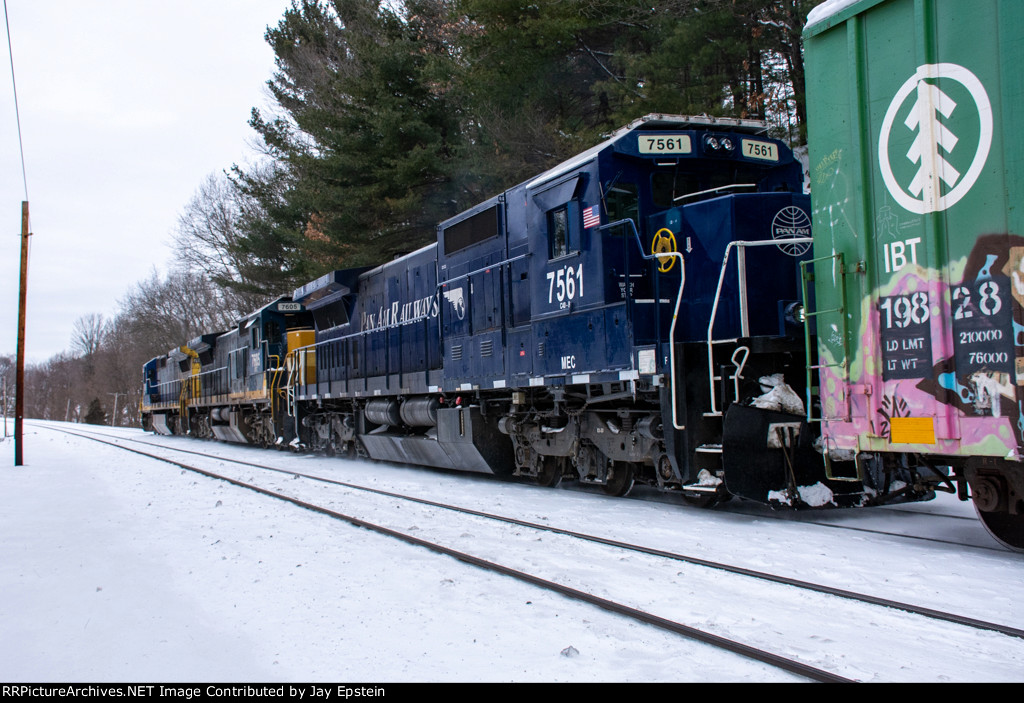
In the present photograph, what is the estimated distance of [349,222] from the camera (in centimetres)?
2217

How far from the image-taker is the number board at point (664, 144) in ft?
25.3

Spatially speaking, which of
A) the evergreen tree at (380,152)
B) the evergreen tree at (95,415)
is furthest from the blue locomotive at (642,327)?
the evergreen tree at (95,415)

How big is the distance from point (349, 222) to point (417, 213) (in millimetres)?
1961

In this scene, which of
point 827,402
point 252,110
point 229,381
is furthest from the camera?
point 252,110

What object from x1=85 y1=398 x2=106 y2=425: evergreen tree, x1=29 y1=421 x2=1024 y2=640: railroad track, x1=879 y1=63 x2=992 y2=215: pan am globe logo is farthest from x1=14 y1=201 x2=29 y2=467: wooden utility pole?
x1=85 y1=398 x2=106 y2=425: evergreen tree

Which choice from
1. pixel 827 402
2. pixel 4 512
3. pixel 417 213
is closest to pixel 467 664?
pixel 827 402

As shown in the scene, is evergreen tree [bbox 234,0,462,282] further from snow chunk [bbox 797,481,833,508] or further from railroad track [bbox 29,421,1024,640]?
snow chunk [bbox 797,481,833,508]

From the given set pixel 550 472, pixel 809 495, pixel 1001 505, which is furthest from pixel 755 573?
pixel 550 472

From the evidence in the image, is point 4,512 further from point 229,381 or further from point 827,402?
point 229,381

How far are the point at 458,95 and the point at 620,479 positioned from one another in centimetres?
Result: 1513

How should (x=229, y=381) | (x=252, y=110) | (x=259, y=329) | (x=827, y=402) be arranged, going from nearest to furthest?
(x=827, y=402), (x=259, y=329), (x=229, y=381), (x=252, y=110)

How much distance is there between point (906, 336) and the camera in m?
4.97

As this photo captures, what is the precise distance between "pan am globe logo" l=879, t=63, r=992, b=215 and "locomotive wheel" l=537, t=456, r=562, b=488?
5.76m

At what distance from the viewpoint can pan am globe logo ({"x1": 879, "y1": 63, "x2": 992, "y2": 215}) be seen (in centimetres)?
459
